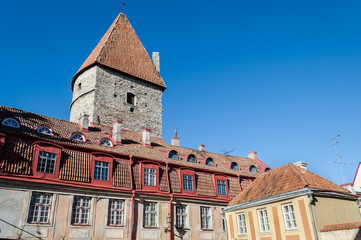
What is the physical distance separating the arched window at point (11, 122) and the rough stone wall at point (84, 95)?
10.2 meters

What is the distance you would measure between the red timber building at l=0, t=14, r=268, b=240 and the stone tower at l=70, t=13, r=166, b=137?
0.66ft

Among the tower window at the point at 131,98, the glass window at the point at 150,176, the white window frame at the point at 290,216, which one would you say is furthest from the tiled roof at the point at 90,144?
the white window frame at the point at 290,216

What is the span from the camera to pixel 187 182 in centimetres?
2238

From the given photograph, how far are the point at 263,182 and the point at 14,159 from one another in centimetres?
1426

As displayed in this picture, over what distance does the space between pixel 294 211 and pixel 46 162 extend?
13.2 metres

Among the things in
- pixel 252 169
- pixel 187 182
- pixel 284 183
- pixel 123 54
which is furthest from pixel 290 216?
pixel 123 54

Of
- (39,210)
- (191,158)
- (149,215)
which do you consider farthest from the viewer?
(191,158)

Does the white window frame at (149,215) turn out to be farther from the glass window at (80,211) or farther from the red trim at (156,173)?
the glass window at (80,211)

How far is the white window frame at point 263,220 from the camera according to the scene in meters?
16.6

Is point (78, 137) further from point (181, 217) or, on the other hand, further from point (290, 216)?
point (290, 216)

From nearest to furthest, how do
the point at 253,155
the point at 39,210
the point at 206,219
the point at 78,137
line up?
the point at 39,210
the point at 78,137
the point at 206,219
the point at 253,155

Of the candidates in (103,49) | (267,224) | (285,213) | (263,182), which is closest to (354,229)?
(285,213)

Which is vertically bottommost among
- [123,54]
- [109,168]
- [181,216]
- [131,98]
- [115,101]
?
[181,216]

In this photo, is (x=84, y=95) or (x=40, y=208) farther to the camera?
(x=84, y=95)
